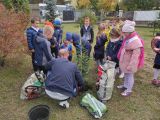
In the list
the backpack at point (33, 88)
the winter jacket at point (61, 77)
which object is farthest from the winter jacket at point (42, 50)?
the winter jacket at point (61, 77)

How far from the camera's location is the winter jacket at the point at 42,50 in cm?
521

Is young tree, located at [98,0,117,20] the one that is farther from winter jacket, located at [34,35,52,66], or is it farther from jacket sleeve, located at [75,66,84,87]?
jacket sleeve, located at [75,66,84,87]

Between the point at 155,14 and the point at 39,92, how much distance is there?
26482 millimetres

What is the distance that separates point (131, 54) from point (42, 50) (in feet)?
7.01

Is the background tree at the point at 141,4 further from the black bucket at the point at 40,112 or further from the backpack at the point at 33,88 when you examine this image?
the black bucket at the point at 40,112

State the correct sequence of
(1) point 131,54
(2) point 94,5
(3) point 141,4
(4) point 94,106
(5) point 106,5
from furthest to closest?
(2) point 94,5
(5) point 106,5
(3) point 141,4
(1) point 131,54
(4) point 94,106

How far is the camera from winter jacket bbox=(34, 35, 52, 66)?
5.21m

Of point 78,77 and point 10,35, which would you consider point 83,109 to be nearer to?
point 78,77

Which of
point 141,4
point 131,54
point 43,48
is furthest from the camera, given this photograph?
point 141,4

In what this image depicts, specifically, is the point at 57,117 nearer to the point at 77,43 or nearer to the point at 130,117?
the point at 130,117

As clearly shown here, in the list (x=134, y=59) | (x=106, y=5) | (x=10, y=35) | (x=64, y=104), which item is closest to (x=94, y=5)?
(x=106, y=5)

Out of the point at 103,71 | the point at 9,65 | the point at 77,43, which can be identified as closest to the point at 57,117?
the point at 103,71

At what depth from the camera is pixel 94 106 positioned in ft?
14.8

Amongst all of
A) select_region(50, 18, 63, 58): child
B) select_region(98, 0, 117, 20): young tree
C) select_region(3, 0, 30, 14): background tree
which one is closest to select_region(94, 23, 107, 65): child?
select_region(50, 18, 63, 58): child
